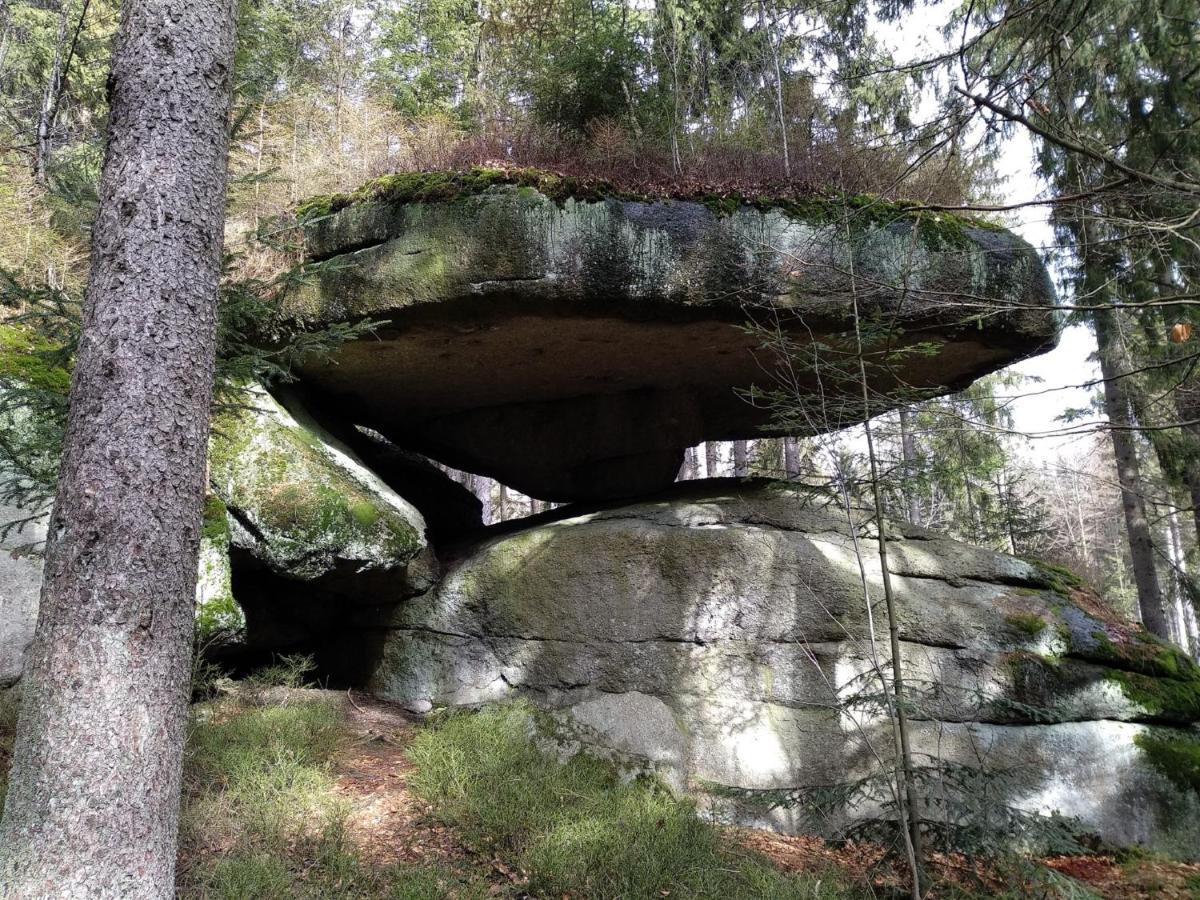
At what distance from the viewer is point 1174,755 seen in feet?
21.6

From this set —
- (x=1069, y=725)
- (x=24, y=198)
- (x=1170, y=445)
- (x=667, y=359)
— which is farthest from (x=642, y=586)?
(x=24, y=198)

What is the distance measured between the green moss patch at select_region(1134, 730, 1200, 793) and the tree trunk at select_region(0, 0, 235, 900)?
7.53 metres

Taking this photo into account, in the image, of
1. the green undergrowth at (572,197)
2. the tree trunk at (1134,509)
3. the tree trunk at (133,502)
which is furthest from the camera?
the tree trunk at (1134,509)

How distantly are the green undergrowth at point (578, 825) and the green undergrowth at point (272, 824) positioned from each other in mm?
502

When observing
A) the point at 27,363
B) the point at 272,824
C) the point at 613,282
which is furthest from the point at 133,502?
the point at 613,282

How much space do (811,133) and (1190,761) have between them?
23.0 feet

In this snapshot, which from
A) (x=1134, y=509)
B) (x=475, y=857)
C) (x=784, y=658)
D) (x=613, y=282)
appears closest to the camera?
(x=475, y=857)

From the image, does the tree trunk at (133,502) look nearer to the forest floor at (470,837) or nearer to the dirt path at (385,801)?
the forest floor at (470,837)

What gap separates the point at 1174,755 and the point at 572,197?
7.30 metres

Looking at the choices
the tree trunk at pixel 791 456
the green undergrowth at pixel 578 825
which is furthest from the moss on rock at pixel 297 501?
the tree trunk at pixel 791 456

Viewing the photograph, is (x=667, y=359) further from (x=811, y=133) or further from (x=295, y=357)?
(x=295, y=357)

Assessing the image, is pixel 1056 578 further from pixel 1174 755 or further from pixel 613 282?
pixel 613 282

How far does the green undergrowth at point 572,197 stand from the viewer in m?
6.98

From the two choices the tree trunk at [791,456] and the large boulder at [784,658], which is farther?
the tree trunk at [791,456]
